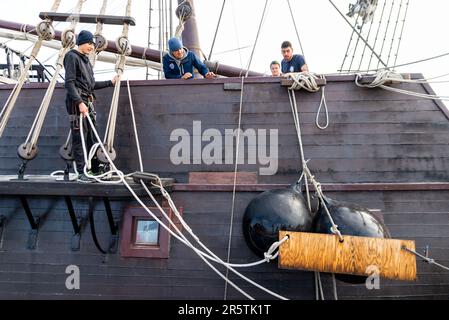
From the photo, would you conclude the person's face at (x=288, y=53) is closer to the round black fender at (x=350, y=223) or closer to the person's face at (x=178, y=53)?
the person's face at (x=178, y=53)

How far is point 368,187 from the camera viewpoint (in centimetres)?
317

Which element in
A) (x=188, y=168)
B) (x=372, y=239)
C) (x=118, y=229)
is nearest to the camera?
(x=372, y=239)

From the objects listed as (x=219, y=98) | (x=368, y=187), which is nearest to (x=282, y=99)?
(x=219, y=98)

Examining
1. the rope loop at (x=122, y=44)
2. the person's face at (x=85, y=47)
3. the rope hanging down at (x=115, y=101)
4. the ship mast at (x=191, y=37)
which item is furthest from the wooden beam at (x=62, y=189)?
the ship mast at (x=191, y=37)

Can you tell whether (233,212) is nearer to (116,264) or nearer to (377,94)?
(116,264)

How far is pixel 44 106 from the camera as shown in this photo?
335 cm

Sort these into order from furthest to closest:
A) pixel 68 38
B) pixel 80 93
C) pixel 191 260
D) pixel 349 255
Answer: pixel 68 38 < pixel 80 93 < pixel 191 260 < pixel 349 255

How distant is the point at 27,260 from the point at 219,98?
8.23 feet

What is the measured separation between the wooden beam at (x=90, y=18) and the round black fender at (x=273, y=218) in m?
2.65

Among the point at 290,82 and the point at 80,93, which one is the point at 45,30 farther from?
the point at 290,82

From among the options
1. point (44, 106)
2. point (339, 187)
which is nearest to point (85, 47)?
point (44, 106)

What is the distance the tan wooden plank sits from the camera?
3.39 metres

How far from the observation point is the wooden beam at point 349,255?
2463mm

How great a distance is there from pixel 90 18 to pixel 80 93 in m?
1.30
